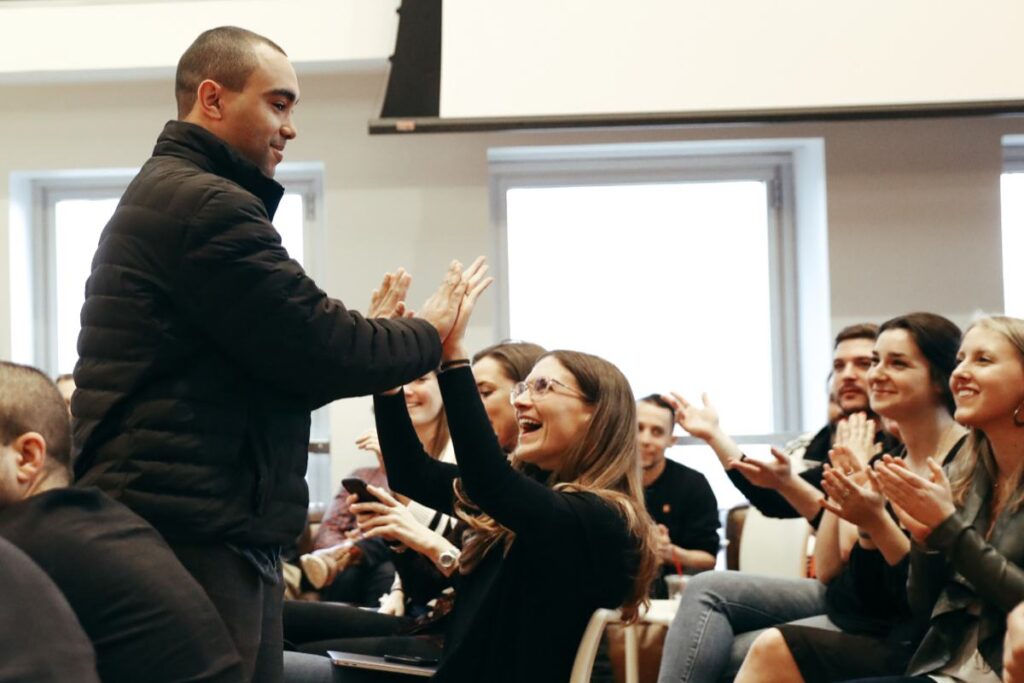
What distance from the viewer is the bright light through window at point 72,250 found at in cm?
598

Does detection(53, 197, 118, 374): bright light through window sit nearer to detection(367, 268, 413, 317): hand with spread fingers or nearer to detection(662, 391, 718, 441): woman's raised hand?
detection(662, 391, 718, 441): woman's raised hand

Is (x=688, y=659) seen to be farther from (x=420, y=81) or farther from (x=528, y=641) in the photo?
(x=420, y=81)

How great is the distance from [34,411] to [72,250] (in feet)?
14.9

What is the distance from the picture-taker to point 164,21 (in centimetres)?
551

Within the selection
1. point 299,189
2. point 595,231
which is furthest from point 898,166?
point 299,189

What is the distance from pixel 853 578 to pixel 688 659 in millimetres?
570

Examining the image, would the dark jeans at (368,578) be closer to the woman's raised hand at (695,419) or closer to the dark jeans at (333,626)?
the dark jeans at (333,626)

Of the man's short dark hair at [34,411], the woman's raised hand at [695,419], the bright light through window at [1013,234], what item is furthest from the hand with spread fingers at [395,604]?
the bright light through window at [1013,234]

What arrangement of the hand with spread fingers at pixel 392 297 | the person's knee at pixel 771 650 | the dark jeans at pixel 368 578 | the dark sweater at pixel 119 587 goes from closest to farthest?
the dark sweater at pixel 119 587 → the hand with spread fingers at pixel 392 297 → the person's knee at pixel 771 650 → the dark jeans at pixel 368 578

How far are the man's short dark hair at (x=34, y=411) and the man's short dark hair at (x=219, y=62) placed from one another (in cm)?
59

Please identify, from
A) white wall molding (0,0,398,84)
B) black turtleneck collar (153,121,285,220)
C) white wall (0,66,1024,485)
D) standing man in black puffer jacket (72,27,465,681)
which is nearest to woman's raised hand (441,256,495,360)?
standing man in black puffer jacket (72,27,465,681)

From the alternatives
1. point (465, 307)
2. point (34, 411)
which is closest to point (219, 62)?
point (465, 307)

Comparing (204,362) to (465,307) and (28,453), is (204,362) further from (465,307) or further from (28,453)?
(465,307)

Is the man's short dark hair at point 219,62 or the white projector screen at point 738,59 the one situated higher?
the white projector screen at point 738,59
